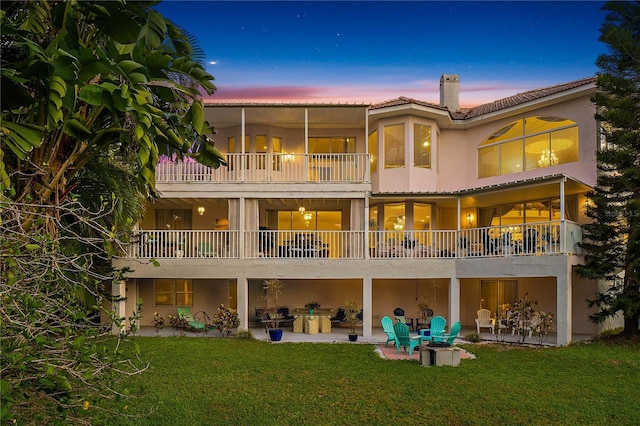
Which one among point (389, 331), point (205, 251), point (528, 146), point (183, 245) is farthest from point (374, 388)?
point (528, 146)

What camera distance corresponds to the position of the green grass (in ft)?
26.5

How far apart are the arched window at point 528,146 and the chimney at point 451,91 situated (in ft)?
10.4

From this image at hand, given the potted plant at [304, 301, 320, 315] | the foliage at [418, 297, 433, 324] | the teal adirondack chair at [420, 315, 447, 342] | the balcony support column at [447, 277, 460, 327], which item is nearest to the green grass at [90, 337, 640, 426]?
the teal adirondack chair at [420, 315, 447, 342]

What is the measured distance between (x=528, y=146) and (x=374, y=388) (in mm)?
12721

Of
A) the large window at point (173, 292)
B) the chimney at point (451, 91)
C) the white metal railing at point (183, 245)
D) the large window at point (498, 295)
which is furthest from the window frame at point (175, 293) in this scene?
the chimney at point (451, 91)

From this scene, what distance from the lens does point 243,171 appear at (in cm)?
1792

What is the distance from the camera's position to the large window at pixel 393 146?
1937 centimetres

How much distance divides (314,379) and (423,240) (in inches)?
345

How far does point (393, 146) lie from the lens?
64.0 ft

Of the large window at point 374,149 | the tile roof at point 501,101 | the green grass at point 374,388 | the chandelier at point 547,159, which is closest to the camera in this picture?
the green grass at point 374,388

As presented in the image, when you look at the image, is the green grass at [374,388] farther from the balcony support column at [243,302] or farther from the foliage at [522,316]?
the balcony support column at [243,302]

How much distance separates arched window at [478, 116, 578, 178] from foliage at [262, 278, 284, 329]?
31.8 feet

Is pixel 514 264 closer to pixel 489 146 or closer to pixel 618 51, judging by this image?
Result: pixel 489 146

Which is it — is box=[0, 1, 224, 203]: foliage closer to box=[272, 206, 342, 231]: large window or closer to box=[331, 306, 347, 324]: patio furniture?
box=[331, 306, 347, 324]: patio furniture
